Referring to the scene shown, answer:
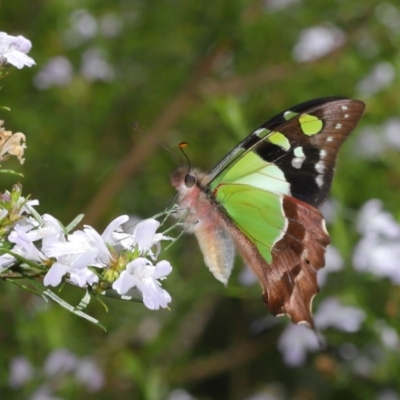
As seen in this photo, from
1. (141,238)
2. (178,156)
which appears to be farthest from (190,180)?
(178,156)

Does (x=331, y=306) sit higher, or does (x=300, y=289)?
(x=300, y=289)

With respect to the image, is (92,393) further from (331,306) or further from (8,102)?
(8,102)

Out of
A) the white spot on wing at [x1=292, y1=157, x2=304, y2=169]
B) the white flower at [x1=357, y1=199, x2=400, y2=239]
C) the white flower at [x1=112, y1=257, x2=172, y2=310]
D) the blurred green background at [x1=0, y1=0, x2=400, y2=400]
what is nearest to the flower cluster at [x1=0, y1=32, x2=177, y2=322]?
the white flower at [x1=112, y1=257, x2=172, y2=310]

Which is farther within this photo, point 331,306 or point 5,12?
point 5,12

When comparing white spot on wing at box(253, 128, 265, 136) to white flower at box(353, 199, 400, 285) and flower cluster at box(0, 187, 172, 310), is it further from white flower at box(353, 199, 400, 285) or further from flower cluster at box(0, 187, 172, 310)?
white flower at box(353, 199, 400, 285)

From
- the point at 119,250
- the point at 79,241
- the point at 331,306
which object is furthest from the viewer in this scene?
the point at 331,306

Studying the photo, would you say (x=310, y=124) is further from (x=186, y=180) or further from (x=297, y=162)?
(x=186, y=180)

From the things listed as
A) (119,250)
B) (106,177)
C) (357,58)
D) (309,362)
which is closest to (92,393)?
(106,177)

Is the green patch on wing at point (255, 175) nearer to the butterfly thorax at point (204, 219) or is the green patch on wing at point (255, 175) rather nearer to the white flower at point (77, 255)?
the butterfly thorax at point (204, 219)
